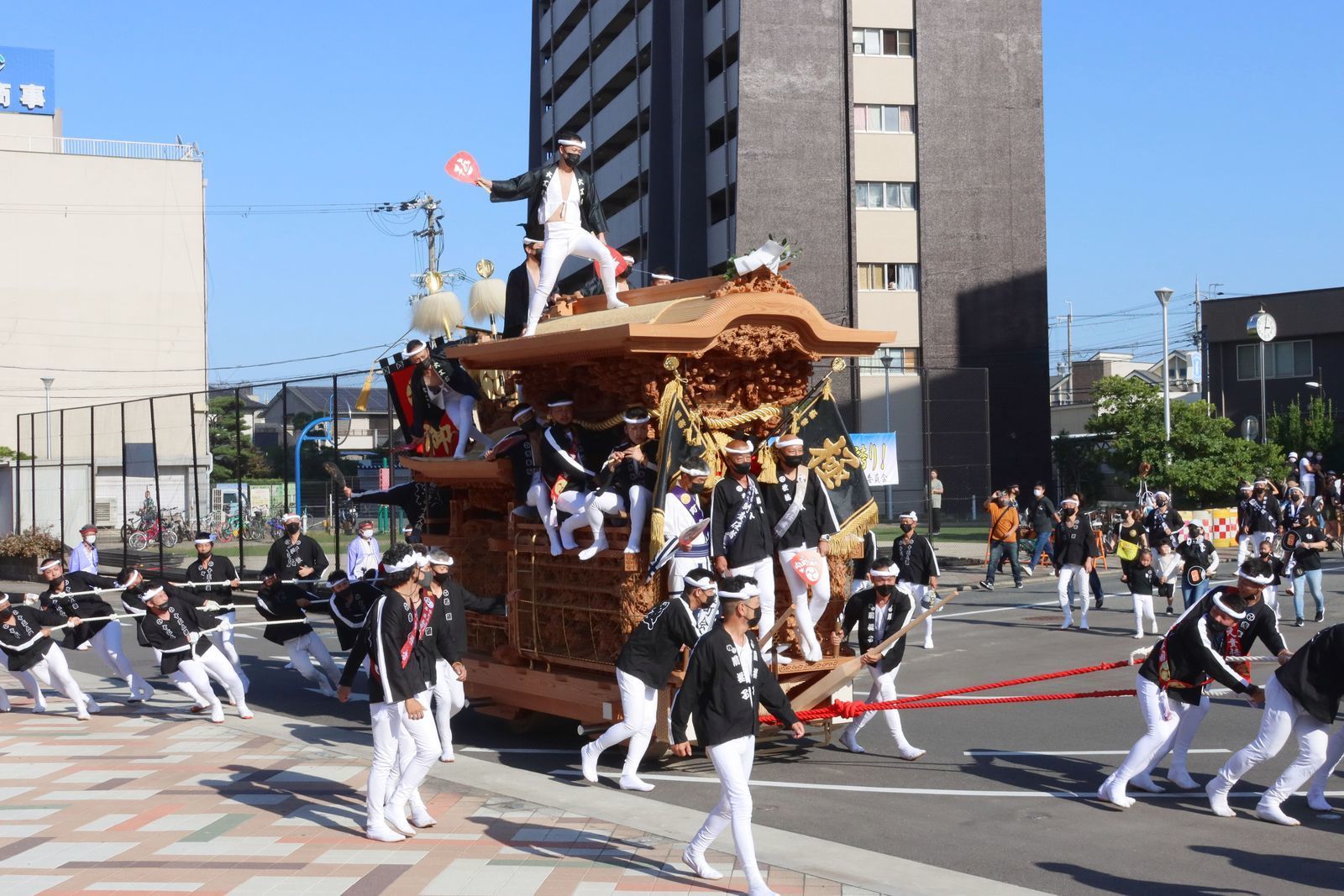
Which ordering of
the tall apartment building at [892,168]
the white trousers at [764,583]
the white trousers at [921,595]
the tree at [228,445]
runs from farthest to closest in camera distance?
the tree at [228,445] < the tall apartment building at [892,168] < the white trousers at [921,595] < the white trousers at [764,583]

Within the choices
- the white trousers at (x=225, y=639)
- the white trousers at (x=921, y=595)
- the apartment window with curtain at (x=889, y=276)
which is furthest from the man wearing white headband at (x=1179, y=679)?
the apartment window with curtain at (x=889, y=276)

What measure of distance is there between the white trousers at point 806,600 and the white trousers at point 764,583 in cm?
22

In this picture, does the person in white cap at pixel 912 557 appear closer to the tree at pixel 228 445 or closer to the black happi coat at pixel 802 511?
the black happi coat at pixel 802 511

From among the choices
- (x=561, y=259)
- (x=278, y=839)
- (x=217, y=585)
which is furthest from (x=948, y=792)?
(x=217, y=585)

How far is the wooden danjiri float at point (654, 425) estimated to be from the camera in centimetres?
1016

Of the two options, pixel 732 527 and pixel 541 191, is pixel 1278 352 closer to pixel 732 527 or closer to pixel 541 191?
pixel 541 191

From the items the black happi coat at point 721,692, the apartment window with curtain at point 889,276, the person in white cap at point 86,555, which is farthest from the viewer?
the apartment window with curtain at point 889,276

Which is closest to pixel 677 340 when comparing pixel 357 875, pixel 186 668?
pixel 357 875

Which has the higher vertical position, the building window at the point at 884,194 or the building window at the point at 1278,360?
the building window at the point at 884,194

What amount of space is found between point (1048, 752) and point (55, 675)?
10.2 metres

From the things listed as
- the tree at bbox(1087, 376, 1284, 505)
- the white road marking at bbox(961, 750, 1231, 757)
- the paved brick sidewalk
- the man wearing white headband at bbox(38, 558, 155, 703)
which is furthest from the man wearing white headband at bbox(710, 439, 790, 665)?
the tree at bbox(1087, 376, 1284, 505)

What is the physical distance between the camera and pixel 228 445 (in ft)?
200

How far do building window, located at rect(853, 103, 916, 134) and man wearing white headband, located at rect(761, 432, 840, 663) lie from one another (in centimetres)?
3227

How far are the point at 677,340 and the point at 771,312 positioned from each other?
35.5 inches
